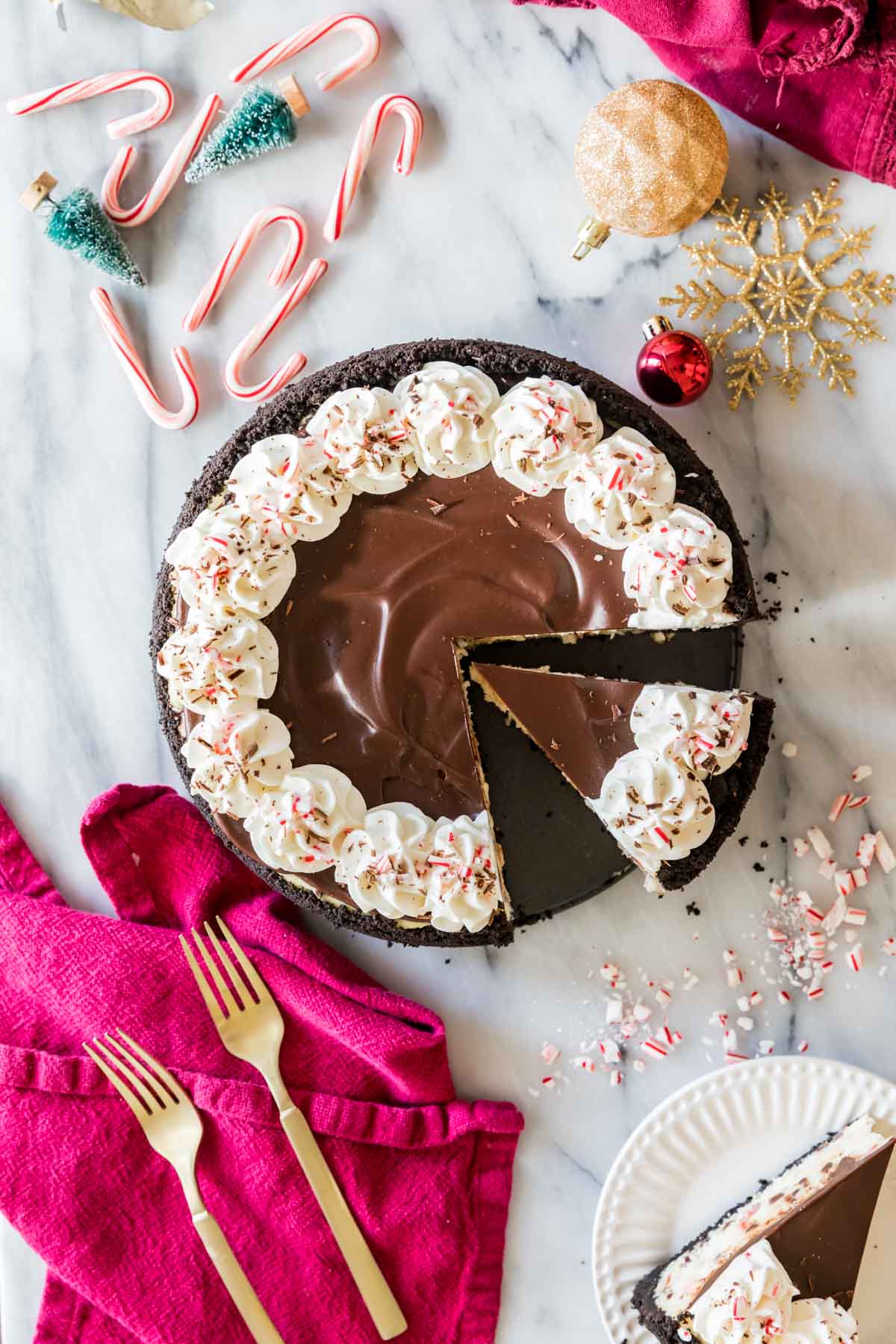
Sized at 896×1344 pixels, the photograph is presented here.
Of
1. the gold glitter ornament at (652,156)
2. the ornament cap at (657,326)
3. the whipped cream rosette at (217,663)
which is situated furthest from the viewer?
the ornament cap at (657,326)

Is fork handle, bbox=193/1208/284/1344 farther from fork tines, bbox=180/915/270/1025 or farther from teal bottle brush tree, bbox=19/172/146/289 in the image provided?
teal bottle brush tree, bbox=19/172/146/289

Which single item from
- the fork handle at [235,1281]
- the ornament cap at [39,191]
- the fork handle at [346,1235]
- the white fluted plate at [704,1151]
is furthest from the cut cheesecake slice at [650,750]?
the ornament cap at [39,191]

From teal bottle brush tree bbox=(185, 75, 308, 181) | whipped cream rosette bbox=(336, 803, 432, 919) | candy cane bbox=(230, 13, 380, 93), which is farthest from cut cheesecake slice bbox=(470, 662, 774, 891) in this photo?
candy cane bbox=(230, 13, 380, 93)

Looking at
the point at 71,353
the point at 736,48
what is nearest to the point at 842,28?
the point at 736,48

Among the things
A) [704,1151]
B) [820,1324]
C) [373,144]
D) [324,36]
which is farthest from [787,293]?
[820,1324]

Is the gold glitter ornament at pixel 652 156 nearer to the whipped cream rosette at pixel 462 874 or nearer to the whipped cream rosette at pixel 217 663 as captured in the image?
the whipped cream rosette at pixel 217 663

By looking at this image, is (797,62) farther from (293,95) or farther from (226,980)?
(226,980)

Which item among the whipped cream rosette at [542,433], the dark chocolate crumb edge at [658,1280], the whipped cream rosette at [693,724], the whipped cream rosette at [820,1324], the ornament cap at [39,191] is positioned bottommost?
the dark chocolate crumb edge at [658,1280]
